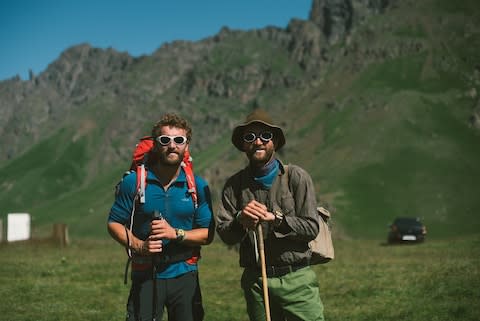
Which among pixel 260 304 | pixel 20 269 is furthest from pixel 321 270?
pixel 260 304

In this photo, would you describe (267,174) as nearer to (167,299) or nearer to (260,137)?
(260,137)

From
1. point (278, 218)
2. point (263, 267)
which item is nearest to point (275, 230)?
point (278, 218)

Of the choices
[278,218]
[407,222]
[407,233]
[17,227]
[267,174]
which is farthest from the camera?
[407,222]

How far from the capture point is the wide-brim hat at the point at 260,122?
660 centimetres

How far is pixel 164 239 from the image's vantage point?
258 inches

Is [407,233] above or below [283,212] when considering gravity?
above

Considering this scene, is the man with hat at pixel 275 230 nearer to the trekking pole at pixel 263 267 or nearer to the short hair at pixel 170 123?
the trekking pole at pixel 263 267

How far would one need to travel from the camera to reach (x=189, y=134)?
683 centimetres

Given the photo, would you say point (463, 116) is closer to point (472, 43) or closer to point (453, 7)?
point (472, 43)

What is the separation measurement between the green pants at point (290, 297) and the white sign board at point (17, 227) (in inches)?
1292

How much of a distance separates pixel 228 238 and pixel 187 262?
571mm

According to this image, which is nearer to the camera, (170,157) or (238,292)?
(170,157)

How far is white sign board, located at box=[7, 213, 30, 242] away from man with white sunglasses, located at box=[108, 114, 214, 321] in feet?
106

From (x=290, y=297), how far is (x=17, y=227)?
34235 mm
